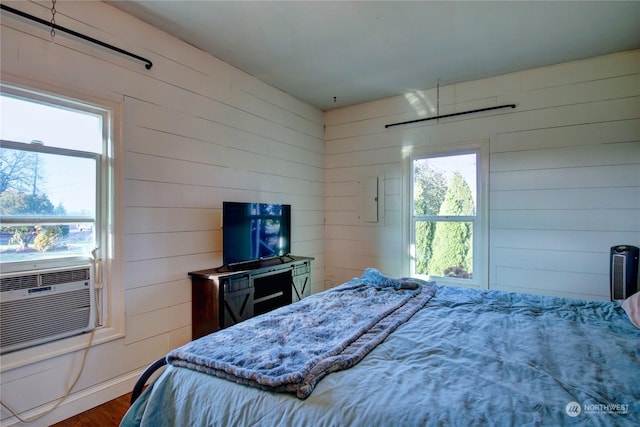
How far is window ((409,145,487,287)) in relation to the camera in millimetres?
3760

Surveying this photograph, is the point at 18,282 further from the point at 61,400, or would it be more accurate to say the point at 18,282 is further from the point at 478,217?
the point at 478,217

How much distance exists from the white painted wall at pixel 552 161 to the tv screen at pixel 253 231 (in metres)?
1.52

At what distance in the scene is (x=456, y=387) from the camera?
120cm

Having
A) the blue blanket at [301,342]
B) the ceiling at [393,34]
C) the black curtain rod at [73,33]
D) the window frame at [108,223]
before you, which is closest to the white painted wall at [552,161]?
the ceiling at [393,34]

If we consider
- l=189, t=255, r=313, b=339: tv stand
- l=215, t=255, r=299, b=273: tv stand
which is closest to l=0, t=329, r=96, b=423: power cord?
l=189, t=255, r=313, b=339: tv stand

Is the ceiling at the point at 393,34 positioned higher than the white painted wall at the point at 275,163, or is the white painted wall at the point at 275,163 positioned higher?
the ceiling at the point at 393,34

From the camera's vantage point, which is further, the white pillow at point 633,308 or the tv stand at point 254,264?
the tv stand at point 254,264

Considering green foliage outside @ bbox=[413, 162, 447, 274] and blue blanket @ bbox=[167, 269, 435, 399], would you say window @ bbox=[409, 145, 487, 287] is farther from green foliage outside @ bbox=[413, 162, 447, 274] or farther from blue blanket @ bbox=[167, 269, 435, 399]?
blue blanket @ bbox=[167, 269, 435, 399]

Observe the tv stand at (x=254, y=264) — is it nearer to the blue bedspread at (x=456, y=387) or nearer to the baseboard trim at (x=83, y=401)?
the baseboard trim at (x=83, y=401)

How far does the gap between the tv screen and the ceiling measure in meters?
1.46

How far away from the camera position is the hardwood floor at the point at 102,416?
2.14 m

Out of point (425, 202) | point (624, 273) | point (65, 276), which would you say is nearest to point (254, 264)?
point (65, 276)

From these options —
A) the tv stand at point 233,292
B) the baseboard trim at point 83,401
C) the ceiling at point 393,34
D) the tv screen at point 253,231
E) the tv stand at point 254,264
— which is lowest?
the baseboard trim at point 83,401

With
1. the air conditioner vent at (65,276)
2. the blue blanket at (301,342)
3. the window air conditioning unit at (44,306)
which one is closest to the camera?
the blue blanket at (301,342)
